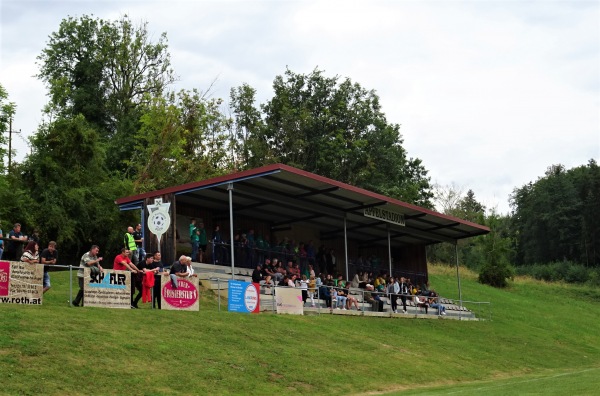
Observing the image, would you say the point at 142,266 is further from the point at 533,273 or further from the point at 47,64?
the point at 533,273

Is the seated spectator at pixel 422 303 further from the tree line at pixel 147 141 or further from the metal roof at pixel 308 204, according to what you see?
the tree line at pixel 147 141

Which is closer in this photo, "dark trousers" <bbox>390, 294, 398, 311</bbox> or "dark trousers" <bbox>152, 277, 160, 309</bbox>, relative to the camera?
Result: "dark trousers" <bbox>152, 277, 160, 309</bbox>

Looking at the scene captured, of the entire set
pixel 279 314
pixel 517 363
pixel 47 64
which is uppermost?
pixel 47 64

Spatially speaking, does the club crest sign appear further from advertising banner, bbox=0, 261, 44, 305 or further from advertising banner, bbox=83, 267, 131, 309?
advertising banner, bbox=0, 261, 44, 305

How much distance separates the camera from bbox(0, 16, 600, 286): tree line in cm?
3991

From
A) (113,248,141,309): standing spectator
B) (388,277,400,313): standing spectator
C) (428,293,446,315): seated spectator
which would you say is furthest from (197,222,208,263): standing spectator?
(428,293,446,315): seated spectator

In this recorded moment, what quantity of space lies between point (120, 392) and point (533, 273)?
230 ft

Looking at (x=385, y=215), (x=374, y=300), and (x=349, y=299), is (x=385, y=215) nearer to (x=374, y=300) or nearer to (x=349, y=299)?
(x=374, y=300)

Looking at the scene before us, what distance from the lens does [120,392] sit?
1514 centimetres

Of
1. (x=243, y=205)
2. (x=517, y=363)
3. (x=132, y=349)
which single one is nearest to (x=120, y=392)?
(x=132, y=349)

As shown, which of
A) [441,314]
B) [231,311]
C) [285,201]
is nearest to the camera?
[231,311]

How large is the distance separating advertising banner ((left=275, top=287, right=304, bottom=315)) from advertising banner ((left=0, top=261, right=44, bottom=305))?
859cm

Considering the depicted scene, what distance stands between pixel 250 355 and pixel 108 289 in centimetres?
386

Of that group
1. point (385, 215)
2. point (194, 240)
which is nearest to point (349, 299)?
point (194, 240)
